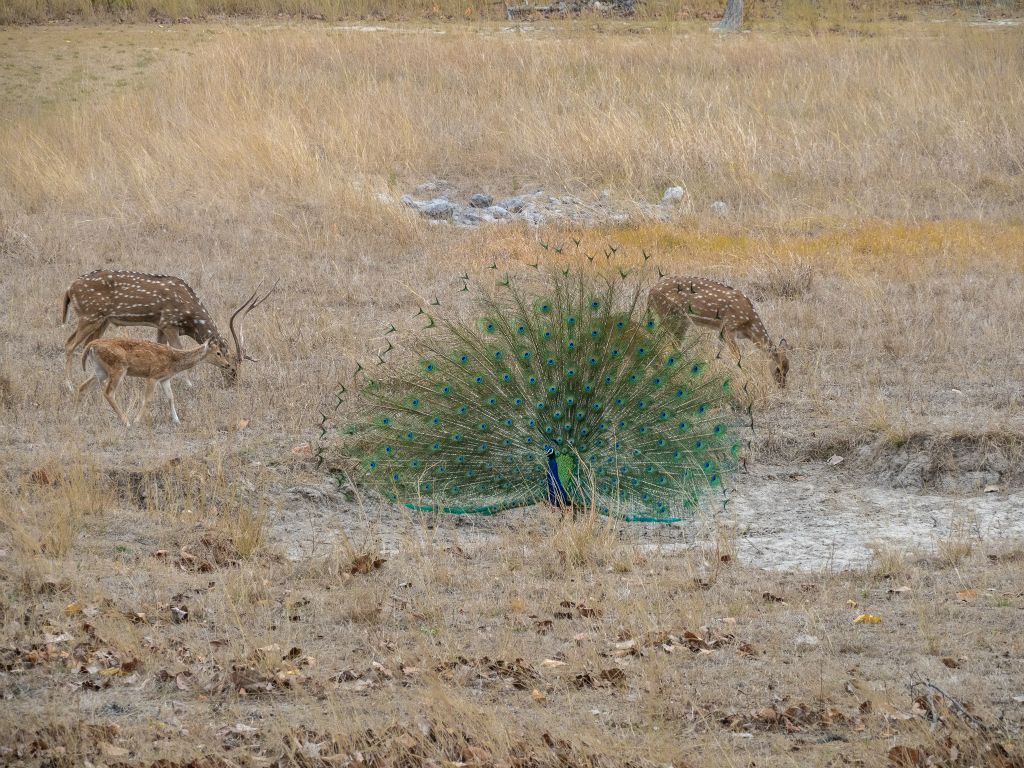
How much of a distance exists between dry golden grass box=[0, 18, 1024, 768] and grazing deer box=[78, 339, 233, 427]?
0.31 m

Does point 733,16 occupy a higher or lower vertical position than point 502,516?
higher

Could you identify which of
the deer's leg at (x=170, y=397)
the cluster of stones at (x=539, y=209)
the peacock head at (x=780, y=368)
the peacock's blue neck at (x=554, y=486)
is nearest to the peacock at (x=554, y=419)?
the peacock's blue neck at (x=554, y=486)

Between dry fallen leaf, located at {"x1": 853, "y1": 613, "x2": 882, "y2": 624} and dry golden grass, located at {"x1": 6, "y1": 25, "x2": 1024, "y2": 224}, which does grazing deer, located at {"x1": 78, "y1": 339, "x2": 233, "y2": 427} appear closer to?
dry fallen leaf, located at {"x1": 853, "y1": 613, "x2": 882, "y2": 624}

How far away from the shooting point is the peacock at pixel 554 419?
312 inches

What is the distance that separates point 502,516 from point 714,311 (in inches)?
120

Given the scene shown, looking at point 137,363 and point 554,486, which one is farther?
point 137,363

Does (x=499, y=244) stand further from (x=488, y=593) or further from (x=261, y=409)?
(x=488, y=593)

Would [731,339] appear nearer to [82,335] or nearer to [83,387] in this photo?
[83,387]

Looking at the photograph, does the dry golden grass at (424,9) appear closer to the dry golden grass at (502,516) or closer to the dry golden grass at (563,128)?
the dry golden grass at (563,128)

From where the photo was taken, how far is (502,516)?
27.5 ft

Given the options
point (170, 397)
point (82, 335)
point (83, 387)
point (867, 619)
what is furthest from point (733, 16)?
point (867, 619)

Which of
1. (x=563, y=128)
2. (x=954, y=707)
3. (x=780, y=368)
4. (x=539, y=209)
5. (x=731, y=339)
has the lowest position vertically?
(x=539, y=209)

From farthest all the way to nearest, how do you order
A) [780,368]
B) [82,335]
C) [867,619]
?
[82,335]
[780,368]
[867,619]

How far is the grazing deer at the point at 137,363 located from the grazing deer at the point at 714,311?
3756mm
